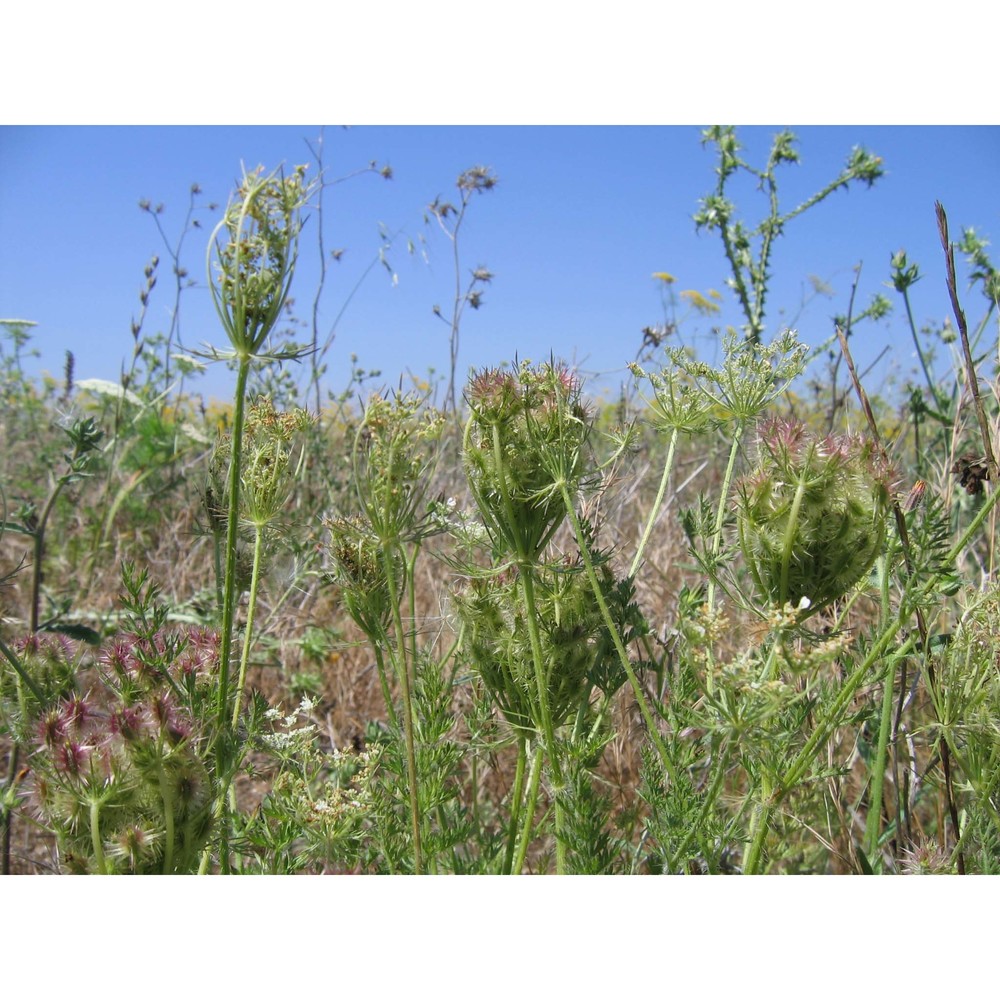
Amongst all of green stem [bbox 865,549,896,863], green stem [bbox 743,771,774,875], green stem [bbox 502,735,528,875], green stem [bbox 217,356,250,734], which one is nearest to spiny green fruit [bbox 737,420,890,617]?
green stem [bbox 865,549,896,863]

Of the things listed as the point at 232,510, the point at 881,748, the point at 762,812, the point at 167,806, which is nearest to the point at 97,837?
the point at 167,806

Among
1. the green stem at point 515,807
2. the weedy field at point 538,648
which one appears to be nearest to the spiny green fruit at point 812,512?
the weedy field at point 538,648

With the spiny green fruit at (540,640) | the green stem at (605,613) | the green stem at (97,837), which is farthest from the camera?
the spiny green fruit at (540,640)

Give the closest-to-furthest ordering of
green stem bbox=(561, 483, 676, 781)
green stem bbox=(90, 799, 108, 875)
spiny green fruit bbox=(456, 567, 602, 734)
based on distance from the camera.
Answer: green stem bbox=(90, 799, 108, 875) → green stem bbox=(561, 483, 676, 781) → spiny green fruit bbox=(456, 567, 602, 734)

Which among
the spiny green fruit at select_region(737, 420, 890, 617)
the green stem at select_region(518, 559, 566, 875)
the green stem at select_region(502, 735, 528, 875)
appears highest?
the spiny green fruit at select_region(737, 420, 890, 617)

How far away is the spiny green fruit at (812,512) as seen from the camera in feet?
3.97

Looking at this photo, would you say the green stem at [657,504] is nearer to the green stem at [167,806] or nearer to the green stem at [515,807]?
the green stem at [515,807]

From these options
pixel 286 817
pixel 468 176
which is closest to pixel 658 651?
pixel 286 817

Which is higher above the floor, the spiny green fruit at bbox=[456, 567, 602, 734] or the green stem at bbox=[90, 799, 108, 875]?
the spiny green fruit at bbox=[456, 567, 602, 734]

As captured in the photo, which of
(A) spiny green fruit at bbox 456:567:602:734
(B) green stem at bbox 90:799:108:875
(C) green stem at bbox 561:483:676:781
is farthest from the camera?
(A) spiny green fruit at bbox 456:567:602:734

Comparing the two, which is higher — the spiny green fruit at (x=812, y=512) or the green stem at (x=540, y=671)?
the spiny green fruit at (x=812, y=512)

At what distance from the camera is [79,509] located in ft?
13.0

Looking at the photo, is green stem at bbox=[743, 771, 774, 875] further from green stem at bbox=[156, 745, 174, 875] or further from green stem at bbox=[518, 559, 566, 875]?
green stem at bbox=[156, 745, 174, 875]

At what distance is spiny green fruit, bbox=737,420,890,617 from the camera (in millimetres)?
1209
